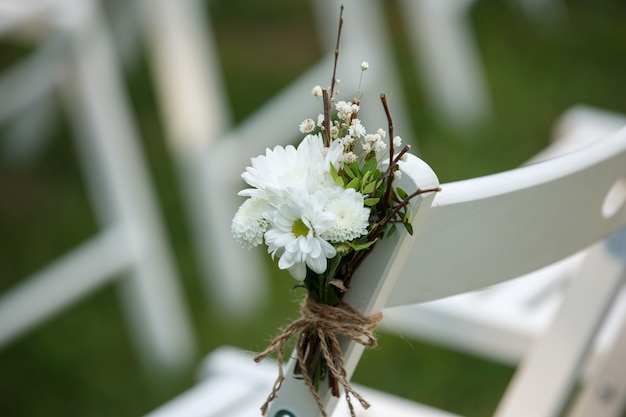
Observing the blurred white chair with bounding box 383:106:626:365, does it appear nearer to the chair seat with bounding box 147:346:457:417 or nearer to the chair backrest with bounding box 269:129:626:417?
the chair seat with bounding box 147:346:457:417

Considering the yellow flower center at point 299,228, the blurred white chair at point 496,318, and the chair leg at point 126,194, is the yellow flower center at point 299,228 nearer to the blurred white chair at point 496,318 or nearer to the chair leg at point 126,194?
the blurred white chair at point 496,318

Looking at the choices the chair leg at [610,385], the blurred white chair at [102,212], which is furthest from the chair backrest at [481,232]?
the blurred white chair at [102,212]

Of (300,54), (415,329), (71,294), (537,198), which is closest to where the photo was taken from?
(537,198)

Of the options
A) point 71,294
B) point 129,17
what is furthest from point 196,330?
point 129,17

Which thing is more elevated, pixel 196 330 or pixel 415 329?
pixel 415 329

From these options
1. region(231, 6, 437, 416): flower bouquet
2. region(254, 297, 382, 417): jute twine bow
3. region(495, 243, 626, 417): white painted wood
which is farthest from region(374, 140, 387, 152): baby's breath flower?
region(495, 243, 626, 417): white painted wood

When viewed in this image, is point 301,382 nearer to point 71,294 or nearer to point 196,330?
point 71,294
